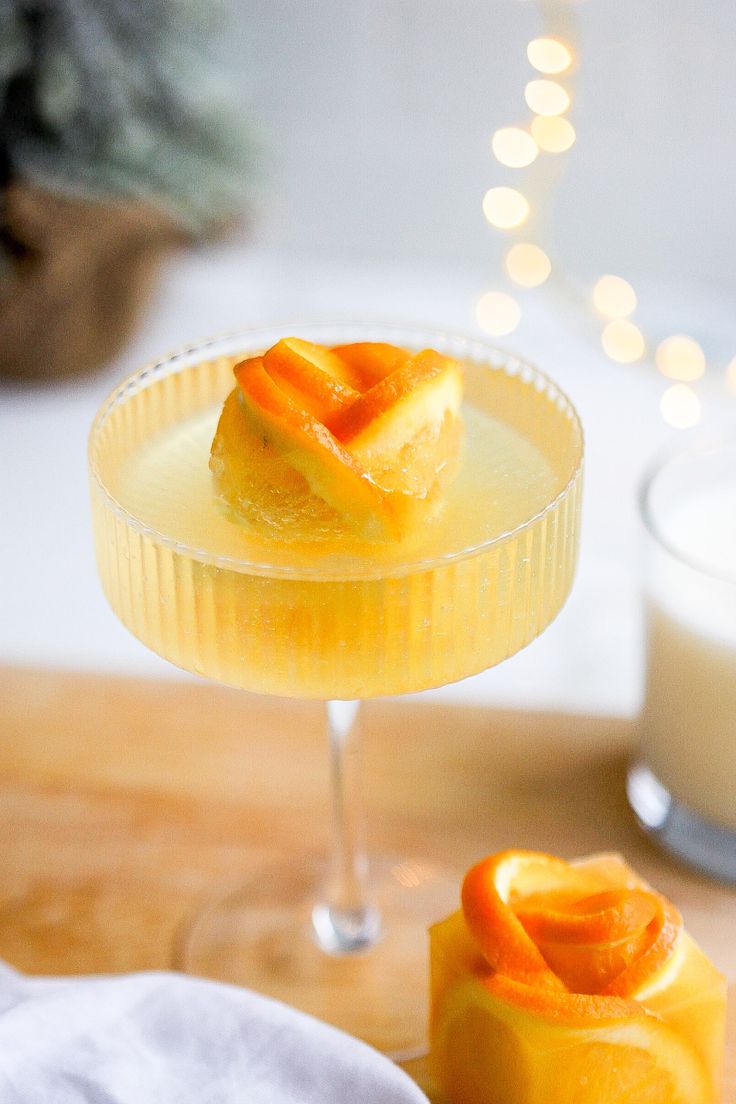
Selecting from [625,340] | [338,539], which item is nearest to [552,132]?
[625,340]

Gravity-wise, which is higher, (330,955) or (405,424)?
(405,424)

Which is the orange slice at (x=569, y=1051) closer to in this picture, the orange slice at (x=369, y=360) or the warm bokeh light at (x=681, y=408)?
the orange slice at (x=369, y=360)

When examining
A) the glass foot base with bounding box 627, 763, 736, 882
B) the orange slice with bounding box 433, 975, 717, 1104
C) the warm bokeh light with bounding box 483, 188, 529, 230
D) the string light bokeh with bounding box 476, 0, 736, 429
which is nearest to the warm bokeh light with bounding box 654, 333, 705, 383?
the string light bokeh with bounding box 476, 0, 736, 429

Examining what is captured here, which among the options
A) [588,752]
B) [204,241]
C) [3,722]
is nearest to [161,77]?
[204,241]

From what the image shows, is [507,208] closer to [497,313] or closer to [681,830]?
[497,313]

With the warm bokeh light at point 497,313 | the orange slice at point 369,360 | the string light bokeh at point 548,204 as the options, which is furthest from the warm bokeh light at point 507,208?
the orange slice at point 369,360

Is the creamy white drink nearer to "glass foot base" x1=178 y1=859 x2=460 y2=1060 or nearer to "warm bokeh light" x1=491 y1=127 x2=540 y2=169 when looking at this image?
"glass foot base" x1=178 y1=859 x2=460 y2=1060
